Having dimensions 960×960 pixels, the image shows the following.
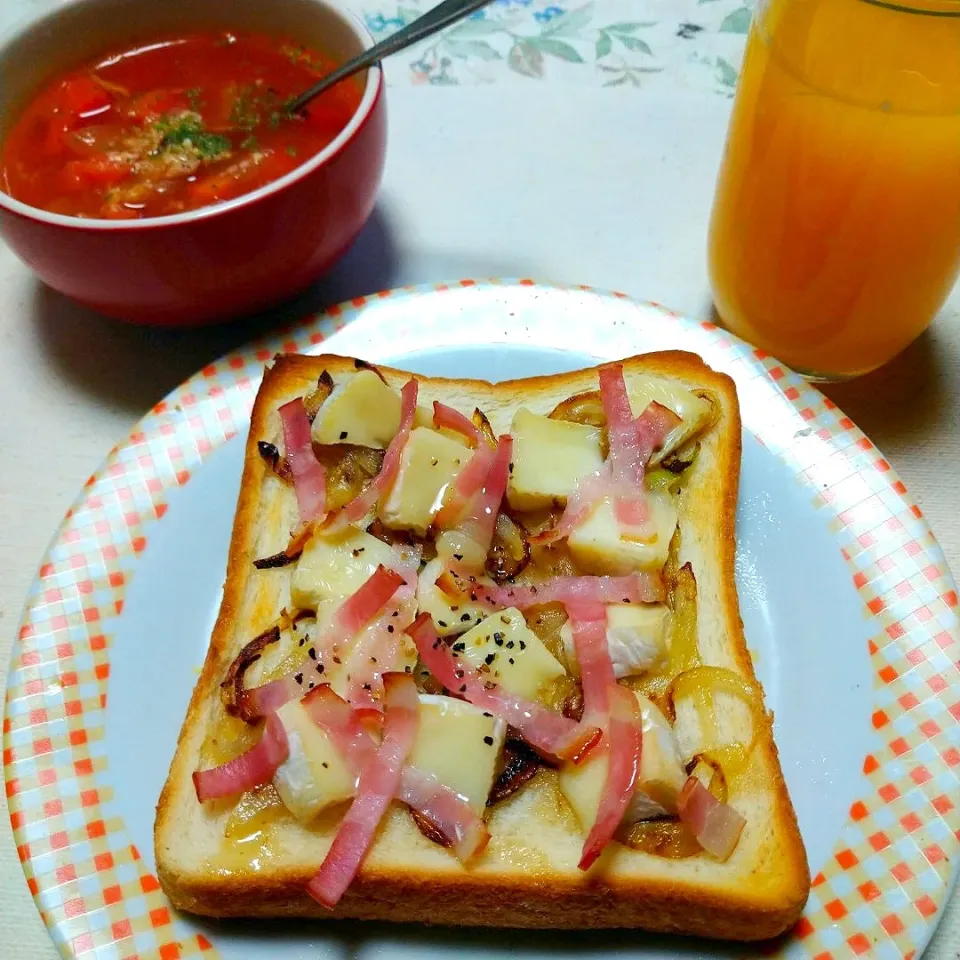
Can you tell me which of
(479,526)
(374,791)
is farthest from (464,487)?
(374,791)

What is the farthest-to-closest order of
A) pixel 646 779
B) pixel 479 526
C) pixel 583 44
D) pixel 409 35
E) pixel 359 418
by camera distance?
pixel 583 44 < pixel 409 35 < pixel 359 418 < pixel 479 526 < pixel 646 779

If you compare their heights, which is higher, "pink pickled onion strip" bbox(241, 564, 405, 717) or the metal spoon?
the metal spoon

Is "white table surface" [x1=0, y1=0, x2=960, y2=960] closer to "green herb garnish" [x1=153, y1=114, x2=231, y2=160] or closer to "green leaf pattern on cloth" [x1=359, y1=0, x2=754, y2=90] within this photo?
"green leaf pattern on cloth" [x1=359, y1=0, x2=754, y2=90]

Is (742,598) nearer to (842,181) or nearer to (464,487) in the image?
(464,487)

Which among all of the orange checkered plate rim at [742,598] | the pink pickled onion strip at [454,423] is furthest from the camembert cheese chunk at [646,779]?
the pink pickled onion strip at [454,423]

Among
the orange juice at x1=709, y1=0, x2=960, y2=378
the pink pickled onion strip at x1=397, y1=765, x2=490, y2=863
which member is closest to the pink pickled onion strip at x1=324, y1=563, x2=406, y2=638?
the pink pickled onion strip at x1=397, y1=765, x2=490, y2=863

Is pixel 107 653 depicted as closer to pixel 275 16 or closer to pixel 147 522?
pixel 147 522

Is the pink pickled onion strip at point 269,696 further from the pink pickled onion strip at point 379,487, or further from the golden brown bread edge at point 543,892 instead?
the pink pickled onion strip at point 379,487
